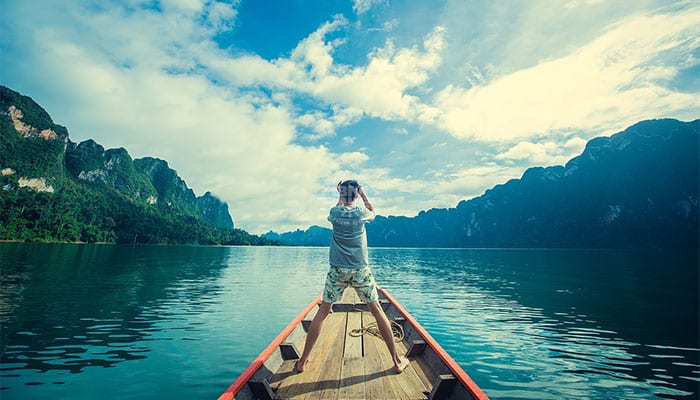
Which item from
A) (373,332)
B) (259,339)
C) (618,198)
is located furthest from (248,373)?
(618,198)

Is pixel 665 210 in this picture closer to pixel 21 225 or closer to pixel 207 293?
pixel 207 293

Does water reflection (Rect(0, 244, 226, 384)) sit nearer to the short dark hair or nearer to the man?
the man

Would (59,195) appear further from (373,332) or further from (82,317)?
(373,332)

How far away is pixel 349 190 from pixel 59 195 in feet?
466

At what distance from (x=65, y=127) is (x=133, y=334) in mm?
188998

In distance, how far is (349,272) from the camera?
4070 millimetres

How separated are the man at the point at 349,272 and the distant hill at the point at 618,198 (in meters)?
151

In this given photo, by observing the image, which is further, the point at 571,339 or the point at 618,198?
the point at 618,198

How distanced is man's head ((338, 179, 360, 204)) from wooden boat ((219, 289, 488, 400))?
2193 mm

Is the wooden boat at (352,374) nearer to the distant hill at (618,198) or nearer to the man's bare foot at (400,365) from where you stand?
the man's bare foot at (400,365)

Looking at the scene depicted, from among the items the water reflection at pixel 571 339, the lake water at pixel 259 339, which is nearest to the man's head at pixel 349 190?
the lake water at pixel 259 339

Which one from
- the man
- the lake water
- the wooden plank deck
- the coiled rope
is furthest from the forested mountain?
the man

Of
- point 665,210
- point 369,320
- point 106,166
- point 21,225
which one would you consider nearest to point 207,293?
point 369,320

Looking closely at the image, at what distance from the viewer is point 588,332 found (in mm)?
11469
